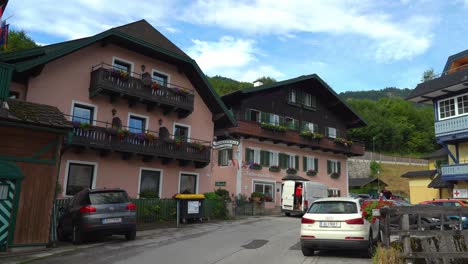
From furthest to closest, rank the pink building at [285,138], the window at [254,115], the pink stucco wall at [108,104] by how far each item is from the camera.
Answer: the window at [254,115] → the pink building at [285,138] → the pink stucco wall at [108,104]

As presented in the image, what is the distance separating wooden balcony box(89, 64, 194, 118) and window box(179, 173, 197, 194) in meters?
3.85

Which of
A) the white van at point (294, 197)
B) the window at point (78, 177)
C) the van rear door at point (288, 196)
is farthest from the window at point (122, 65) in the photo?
the white van at point (294, 197)

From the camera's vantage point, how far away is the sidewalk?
10.5m

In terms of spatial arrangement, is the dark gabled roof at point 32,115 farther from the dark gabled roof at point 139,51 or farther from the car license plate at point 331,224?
the car license plate at point 331,224

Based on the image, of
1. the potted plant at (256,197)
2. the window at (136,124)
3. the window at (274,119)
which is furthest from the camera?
the window at (274,119)

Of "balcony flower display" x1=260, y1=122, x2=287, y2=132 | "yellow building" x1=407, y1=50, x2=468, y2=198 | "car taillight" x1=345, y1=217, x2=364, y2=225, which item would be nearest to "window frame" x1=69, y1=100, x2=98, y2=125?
"balcony flower display" x1=260, y1=122, x2=287, y2=132

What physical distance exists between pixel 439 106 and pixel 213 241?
23.5m

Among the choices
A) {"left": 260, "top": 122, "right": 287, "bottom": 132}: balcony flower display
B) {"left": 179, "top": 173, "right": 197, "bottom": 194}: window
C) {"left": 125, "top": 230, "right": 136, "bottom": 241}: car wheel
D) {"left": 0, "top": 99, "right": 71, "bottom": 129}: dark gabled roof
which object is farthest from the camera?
{"left": 260, "top": 122, "right": 287, "bottom": 132}: balcony flower display

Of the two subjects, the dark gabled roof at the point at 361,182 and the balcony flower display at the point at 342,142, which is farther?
the dark gabled roof at the point at 361,182

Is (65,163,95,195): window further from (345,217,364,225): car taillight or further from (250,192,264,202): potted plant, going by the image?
(345,217,364,225): car taillight

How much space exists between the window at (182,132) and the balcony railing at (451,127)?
59.9 ft

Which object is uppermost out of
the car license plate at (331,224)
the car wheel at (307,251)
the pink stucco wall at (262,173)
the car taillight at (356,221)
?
the pink stucco wall at (262,173)

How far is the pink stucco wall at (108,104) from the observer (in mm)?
19844

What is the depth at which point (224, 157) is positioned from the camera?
3272cm
